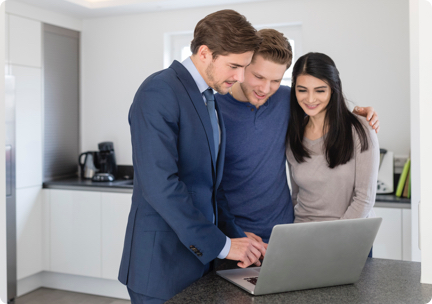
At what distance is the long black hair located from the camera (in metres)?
1.66

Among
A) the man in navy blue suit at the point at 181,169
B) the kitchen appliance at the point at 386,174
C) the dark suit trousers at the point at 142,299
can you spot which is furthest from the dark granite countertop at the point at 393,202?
the dark suit trousers at the point at 142,299

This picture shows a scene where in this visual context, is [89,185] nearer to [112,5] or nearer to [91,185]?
[91,185]

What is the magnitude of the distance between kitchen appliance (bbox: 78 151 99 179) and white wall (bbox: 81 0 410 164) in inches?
8.4

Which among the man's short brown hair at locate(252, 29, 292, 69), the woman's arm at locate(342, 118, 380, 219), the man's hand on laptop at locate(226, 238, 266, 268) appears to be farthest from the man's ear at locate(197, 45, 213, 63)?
the woman's arm at locate(342, 118, 380, 219)

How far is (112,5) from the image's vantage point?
3.66 m

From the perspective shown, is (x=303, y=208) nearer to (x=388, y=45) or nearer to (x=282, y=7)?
(x=388, y=45)

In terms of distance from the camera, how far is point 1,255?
0.95m

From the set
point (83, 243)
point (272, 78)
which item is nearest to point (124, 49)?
point (83, 243)

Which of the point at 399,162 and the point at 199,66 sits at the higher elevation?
the point at 199,66

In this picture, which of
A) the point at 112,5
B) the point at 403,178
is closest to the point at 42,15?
the point at 112,5

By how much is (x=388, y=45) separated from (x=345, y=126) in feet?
5.78

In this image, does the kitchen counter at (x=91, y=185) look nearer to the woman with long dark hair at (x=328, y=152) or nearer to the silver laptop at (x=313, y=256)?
the woman with long dark hair at (x=328, y=152)

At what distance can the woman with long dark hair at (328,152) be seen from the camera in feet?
5.36

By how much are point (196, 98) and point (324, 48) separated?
7.45 ft
